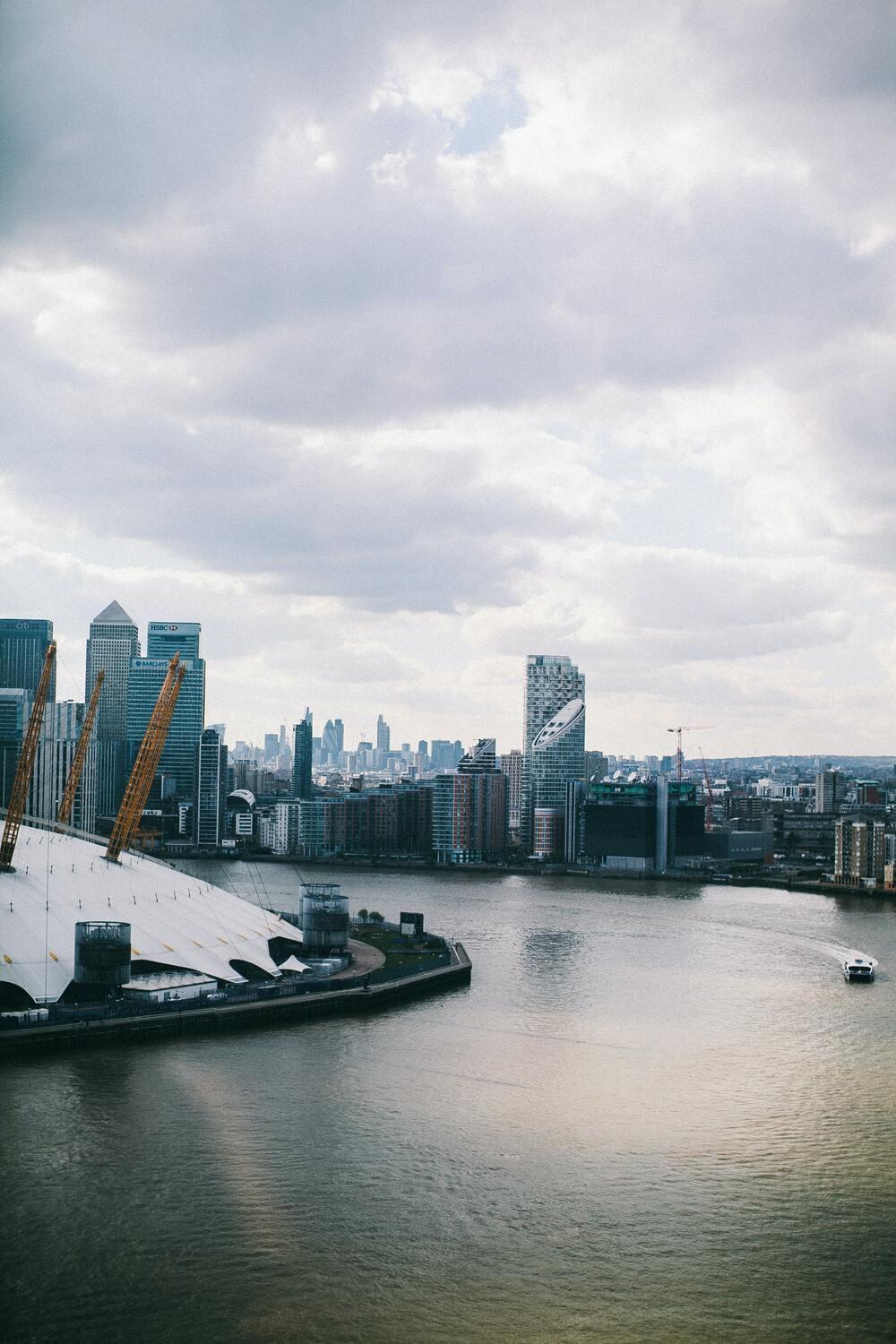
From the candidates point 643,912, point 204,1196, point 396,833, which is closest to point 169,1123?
point 204,1196

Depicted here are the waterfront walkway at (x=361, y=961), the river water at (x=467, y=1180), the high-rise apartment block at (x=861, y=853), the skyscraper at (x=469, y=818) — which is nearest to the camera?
the river water at (x=467, y=1180)

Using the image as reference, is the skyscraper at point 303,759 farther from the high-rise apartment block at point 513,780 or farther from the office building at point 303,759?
the high-rise apartment block at point 513,780

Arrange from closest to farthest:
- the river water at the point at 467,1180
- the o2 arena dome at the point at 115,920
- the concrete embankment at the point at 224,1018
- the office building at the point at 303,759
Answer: the river water at the point at 467,1180, the concrete embankment at the point at 224,1018, the o2 arena dome at the point at 115,920, the office building at the point at 303,759

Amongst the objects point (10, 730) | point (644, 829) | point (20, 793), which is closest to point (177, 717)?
point (10, 730)

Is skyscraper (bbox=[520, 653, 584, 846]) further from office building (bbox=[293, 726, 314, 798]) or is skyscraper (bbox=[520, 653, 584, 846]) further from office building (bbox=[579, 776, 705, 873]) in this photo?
office building (bbox=[293, 726, 314, 798])

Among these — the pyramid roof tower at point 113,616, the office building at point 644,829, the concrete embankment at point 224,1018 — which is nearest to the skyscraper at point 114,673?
the pyramid roof tower at point 113,616

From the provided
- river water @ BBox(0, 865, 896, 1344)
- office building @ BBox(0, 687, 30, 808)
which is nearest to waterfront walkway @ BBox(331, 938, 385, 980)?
river water @ BBox(0, 865, 896, 1344)
